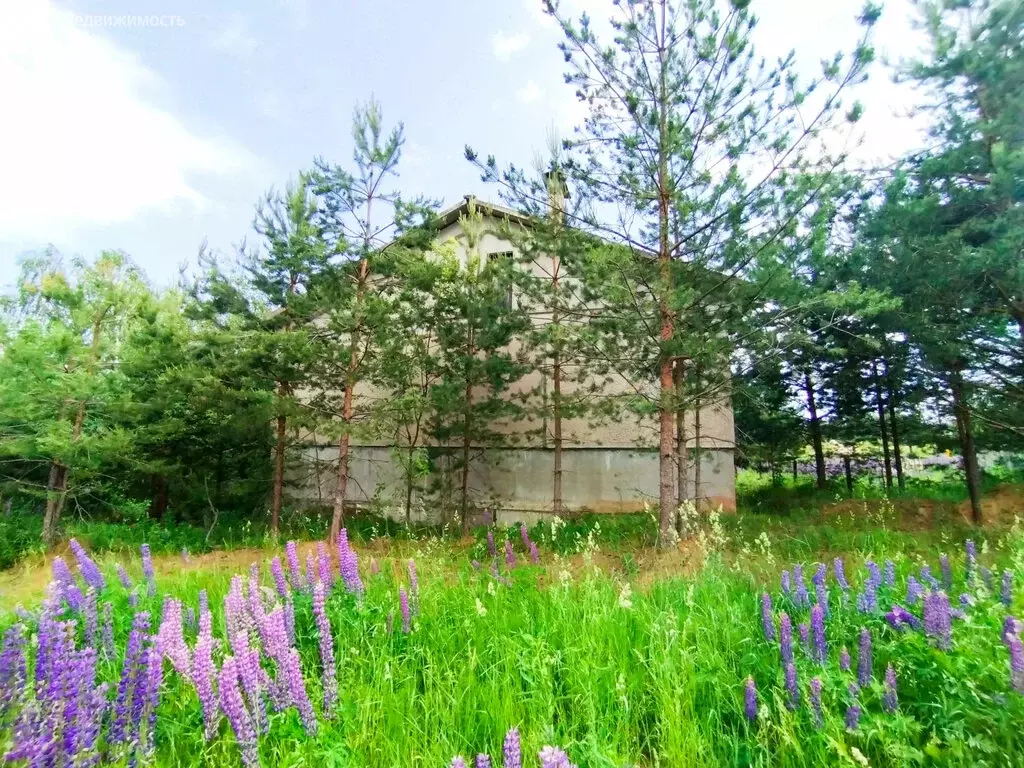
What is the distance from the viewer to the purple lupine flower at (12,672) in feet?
6.65

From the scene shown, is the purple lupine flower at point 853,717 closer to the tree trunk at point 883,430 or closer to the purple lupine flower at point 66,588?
the purple lupine flower at point 66,588

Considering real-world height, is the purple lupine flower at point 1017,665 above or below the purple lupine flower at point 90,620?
above

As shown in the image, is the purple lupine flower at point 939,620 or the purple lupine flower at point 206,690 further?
the purple lupine flower at point 939,620

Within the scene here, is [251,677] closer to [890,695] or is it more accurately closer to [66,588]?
[66,588]

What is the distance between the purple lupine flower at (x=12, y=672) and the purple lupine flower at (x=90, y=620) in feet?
2.89

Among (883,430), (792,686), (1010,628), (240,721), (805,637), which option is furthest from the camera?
(883,430)

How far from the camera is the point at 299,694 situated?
2.27m

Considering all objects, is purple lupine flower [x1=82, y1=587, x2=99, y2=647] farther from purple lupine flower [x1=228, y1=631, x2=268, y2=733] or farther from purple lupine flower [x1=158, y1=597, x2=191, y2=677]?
purple lupine flower [x1=228, y1=631, x2=268, y2=733]

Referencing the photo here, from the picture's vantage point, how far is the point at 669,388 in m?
7.39

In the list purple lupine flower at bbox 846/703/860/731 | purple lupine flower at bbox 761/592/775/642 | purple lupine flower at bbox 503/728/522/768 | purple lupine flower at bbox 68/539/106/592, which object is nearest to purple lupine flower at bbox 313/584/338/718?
purple lupine flower at bbox 503/728/522/768

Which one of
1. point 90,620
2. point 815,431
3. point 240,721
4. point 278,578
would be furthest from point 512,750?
point 815,431

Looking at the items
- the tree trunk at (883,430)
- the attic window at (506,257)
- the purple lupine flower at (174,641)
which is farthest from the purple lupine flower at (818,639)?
the tree trunk at (883,430)

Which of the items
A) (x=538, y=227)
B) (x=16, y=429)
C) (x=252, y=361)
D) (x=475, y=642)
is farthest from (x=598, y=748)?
(x=16, y=429)

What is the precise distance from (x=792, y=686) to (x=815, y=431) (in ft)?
42.2
